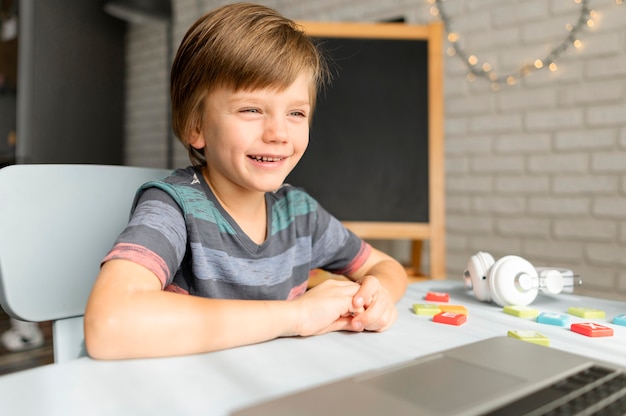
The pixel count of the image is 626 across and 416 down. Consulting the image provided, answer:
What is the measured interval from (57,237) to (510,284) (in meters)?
0.62

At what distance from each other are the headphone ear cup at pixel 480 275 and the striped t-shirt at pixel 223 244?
21 centimetres

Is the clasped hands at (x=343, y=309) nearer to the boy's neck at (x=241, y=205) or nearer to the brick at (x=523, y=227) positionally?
the boy's neck at (x=241, y=205)

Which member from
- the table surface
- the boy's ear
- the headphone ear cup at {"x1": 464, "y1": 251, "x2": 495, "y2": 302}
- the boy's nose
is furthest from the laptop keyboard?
the boy's ear

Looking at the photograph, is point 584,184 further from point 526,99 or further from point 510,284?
point 510,284

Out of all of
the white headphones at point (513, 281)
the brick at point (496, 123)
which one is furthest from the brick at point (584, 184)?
the white headphones at point (513, 281)

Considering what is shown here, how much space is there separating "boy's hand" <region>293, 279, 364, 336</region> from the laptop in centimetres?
18

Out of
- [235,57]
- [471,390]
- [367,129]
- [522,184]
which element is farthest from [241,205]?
[522,184]

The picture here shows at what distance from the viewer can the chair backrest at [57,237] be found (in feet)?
2.25

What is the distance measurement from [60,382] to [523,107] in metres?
1.63

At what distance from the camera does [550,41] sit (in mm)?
1689

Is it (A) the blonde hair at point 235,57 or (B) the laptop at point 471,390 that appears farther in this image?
(A) the blonde hair at point 235,57

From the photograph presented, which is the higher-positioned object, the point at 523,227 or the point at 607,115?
the point at 607,115

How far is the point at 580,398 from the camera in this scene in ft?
1.28

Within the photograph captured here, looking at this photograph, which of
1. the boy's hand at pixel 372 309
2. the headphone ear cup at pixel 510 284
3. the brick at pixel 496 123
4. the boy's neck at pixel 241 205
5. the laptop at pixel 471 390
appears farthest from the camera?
the brick at pixel 496 123
